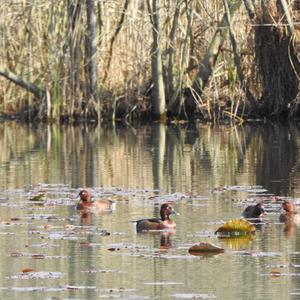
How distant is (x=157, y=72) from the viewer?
88.5 feet

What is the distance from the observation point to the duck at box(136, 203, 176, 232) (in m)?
11.4

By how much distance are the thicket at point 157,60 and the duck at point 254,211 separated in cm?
1421

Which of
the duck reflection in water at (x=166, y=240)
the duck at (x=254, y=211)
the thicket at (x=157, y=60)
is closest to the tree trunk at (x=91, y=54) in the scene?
the thicket at (x=157, y=60)

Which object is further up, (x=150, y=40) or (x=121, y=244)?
(x=150, y=40)

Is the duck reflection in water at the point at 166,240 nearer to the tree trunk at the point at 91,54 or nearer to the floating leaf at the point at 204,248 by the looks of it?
the floating leaf at the point at 204,248

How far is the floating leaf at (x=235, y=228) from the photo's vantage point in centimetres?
1105

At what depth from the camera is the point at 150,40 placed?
27.8 meters

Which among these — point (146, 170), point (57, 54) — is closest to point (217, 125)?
point (57, 54)

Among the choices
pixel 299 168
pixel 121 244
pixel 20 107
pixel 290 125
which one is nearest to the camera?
pixel 121 244

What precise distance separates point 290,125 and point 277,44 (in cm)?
193

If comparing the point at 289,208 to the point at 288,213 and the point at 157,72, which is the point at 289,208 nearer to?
the point at 288,213

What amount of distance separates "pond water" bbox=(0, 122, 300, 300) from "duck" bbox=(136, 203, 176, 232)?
0.09m

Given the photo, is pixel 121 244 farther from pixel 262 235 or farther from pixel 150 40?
pixel 150 40

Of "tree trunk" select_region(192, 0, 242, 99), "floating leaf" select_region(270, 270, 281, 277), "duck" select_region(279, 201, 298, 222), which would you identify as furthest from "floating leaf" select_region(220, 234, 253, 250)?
"tree trunk" select_region(192, 0, 242, 99)
